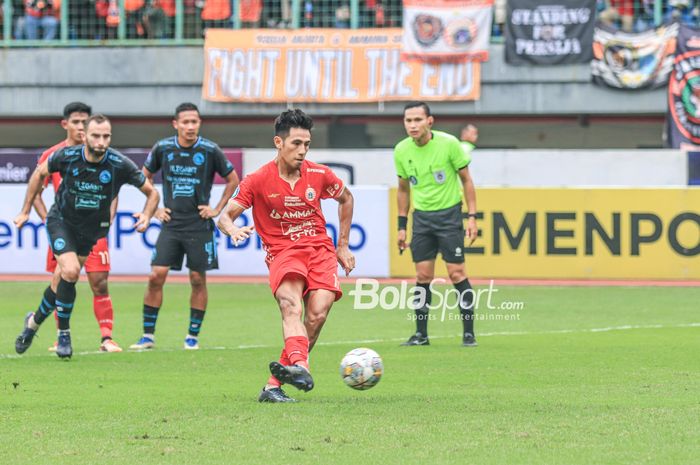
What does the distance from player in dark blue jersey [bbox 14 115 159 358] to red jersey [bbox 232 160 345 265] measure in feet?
9.13

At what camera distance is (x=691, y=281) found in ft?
68.1

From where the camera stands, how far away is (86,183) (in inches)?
459

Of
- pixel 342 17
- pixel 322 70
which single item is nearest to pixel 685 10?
pixel 342 17

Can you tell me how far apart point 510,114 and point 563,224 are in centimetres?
1080

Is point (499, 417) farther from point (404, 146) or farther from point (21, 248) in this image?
point (21, 248)

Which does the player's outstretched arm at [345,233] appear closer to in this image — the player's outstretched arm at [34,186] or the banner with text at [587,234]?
the player's outstretched arm at [34,186]

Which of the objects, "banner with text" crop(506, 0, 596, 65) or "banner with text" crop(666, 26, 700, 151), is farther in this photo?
"banner with text" crop(506, 0, 596, 65)

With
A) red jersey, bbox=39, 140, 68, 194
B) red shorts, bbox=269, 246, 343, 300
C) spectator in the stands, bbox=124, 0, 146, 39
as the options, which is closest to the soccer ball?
red shorts, bbox=269, 246, 343, 300

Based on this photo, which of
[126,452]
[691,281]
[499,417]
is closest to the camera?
[126,452]

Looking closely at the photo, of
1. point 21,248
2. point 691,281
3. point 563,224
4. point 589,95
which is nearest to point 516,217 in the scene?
point 563,224

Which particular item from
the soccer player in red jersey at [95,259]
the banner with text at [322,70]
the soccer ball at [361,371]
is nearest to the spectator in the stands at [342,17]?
the banner with text at [322,70]

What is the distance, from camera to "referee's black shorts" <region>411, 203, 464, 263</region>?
498 inches

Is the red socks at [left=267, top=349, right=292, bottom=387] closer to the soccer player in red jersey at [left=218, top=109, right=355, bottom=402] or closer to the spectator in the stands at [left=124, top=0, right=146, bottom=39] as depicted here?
the soccer player in red jersey at [left=218, top=109, right=355, bottom=402]

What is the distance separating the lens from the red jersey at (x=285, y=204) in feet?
29.0
